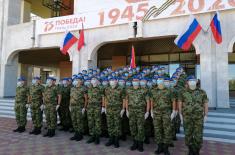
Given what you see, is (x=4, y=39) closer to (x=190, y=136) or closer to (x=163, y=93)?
(x=163, y=93)

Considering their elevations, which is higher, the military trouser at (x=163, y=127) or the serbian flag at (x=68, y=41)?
the serbian flag at (x=68, y=41)

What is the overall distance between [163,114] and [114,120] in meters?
1.32

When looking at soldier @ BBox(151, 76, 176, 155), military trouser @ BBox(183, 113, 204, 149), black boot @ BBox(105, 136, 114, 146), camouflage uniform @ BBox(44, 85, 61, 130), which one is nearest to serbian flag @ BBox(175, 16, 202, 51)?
soldier @ BBox(151, 76, 176, 155)

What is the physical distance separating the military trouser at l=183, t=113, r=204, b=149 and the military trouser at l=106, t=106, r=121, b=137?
1.67 meters

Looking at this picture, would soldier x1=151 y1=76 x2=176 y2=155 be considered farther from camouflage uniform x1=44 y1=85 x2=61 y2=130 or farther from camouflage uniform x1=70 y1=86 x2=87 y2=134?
camouflage uniform x1=44 y1=85 x2=61 y2=130

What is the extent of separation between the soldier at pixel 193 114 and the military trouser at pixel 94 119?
2154 mm

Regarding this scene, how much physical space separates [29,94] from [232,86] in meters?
10.7

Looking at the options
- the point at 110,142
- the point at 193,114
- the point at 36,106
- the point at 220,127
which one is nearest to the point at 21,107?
the point at 36,106

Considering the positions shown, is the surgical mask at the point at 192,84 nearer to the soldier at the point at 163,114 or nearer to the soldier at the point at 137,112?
the soldier at the point at 163,114

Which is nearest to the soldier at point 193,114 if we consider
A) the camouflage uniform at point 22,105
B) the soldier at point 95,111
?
the soldier at point 95,111

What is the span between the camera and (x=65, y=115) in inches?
268

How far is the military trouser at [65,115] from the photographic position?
22.3 ft

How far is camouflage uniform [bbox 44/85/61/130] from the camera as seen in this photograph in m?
6.17

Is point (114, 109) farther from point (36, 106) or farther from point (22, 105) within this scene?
point (22, 105)
